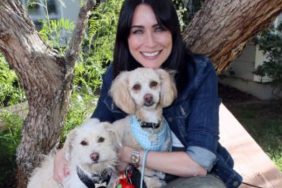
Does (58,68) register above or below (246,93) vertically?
above

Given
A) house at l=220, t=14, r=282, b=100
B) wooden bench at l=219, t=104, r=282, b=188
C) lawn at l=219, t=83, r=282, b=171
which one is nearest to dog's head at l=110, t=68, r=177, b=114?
wooden bench at l=219, t=104, r=282, b=188

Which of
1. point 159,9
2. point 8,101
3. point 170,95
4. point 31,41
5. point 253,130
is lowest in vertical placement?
point 253,130

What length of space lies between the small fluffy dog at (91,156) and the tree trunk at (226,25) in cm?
114

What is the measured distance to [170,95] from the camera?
2.53 meters

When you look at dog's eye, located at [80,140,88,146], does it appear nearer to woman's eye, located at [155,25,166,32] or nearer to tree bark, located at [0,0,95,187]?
woman's eye, located at [155,25,166,32]

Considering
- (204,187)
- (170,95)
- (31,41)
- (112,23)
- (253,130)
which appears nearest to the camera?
(204,187)

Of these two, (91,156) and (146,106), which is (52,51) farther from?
(91,156)

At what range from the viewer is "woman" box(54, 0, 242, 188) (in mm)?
2414

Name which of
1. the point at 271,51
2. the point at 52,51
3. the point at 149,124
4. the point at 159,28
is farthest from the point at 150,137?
the point at 271,51

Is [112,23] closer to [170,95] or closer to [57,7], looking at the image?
[170,95]

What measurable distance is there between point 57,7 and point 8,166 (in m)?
3.46

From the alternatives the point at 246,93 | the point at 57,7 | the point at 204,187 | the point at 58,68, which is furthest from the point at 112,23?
the point at 246,93

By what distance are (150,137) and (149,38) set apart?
53 cm

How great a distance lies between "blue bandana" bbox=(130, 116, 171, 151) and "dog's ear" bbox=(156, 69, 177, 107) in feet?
0.51
